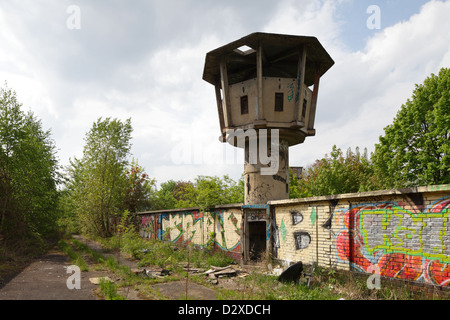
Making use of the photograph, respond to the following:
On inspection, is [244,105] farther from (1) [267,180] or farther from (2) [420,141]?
(2) [420,141]

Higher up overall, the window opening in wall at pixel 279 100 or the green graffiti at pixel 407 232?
the window opening in wall at pixel 279 100

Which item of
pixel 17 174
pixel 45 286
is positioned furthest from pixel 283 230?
pixel 17 174

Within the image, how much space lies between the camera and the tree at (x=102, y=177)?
24.0 metres

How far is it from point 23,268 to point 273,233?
10.3 metres

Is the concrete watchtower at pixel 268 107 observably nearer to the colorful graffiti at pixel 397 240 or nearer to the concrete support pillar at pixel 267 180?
the concrete support pillar at pixel 267 180

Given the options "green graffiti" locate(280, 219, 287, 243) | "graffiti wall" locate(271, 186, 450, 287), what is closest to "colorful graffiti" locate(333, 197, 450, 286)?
"graffiti wall" locate(271, 186, 450, 287)

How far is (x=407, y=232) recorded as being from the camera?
679 centimetres

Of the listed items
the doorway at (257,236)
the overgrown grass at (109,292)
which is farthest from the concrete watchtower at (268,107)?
the overgrown grass at (109,292)

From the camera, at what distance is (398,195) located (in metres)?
7.04

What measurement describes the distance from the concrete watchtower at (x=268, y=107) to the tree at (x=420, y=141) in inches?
391

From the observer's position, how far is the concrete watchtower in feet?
41.6

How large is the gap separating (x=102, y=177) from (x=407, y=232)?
22568mm
